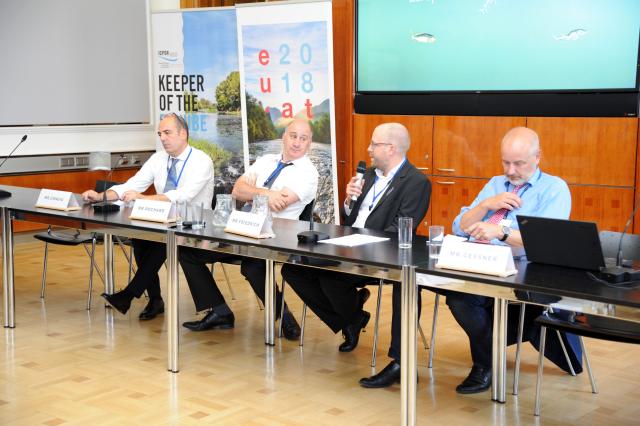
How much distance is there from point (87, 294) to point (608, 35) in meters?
4.29

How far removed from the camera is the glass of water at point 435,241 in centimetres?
350

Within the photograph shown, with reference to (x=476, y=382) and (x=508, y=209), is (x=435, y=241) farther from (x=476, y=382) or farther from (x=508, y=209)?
(x=476, y=382)

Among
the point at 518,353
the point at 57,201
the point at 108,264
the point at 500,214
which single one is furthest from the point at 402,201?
the point at 108,264

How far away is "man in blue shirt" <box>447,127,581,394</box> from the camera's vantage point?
397 centimetres

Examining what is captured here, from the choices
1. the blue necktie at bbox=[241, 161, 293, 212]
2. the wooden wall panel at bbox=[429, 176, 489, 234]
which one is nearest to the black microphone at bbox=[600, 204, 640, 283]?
the blue necktie at bbox=[241, 161, 293, 212]

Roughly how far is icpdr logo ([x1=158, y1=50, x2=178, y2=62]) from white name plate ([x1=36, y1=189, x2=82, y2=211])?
11.3 feet

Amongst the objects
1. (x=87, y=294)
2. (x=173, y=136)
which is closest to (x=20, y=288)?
(x=87, y=294)

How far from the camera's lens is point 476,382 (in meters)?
4.11

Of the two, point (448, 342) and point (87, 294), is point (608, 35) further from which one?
point (87, 294)

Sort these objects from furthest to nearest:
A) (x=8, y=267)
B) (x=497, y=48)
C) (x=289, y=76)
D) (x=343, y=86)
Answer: (x=343, y=86) → (x=289, y=76) → (x=497, y=48) → (x=8, y=267)

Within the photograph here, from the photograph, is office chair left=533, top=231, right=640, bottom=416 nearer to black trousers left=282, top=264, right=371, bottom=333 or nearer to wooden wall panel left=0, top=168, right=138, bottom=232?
black trousers left=282, top=264, right=371, bottom=333

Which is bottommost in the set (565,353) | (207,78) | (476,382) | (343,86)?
(476,382)

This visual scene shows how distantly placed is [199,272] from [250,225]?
3.28 ft

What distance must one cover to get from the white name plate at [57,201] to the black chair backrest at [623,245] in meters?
3.03
